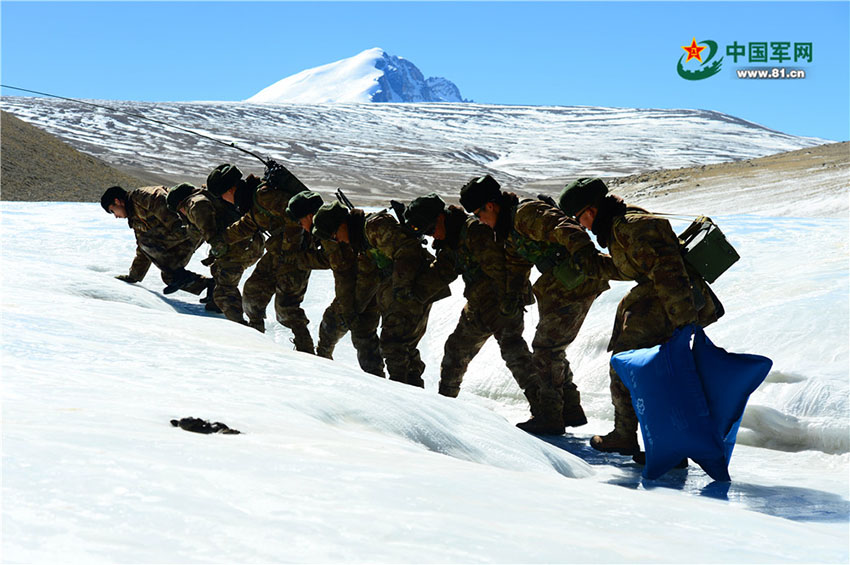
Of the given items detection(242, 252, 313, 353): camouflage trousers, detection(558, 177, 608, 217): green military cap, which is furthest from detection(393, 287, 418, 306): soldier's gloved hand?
detection(558, 177, 608, 217): green military cap

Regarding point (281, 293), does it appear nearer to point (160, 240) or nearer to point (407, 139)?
point (160, 240)

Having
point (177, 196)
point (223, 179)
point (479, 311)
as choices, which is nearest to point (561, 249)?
point (479, 311)

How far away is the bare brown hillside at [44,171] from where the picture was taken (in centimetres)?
2436

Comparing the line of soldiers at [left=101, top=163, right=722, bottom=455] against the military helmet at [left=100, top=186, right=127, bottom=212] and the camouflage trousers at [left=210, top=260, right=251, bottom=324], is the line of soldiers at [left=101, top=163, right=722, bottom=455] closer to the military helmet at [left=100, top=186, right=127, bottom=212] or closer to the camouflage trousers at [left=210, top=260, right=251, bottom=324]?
the camouflage trousers at [left=210, top=260, right=251, bottom=324]

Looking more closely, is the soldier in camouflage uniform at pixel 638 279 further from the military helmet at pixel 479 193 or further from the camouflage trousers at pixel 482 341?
the camouflage trousers at pixel 482 341

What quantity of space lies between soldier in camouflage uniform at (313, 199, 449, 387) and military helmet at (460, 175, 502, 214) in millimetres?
791

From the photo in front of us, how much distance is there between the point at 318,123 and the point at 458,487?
350ft

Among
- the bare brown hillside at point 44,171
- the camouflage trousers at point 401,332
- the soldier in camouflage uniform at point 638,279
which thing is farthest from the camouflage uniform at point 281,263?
the bare brown hillside at point 44,171

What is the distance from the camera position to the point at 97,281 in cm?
718

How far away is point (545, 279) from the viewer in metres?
5.61

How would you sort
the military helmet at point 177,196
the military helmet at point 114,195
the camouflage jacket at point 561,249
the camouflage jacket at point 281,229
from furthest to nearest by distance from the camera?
the military helmet at point 114,195 < the military helmet at point 177,196 < the camouflage jacket at point 281,229 < the camouflage jacket at point 561,249

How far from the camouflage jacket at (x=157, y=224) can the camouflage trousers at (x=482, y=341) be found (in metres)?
3.58

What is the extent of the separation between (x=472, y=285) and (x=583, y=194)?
1.35 metres

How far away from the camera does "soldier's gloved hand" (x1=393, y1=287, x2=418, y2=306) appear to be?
630cm
